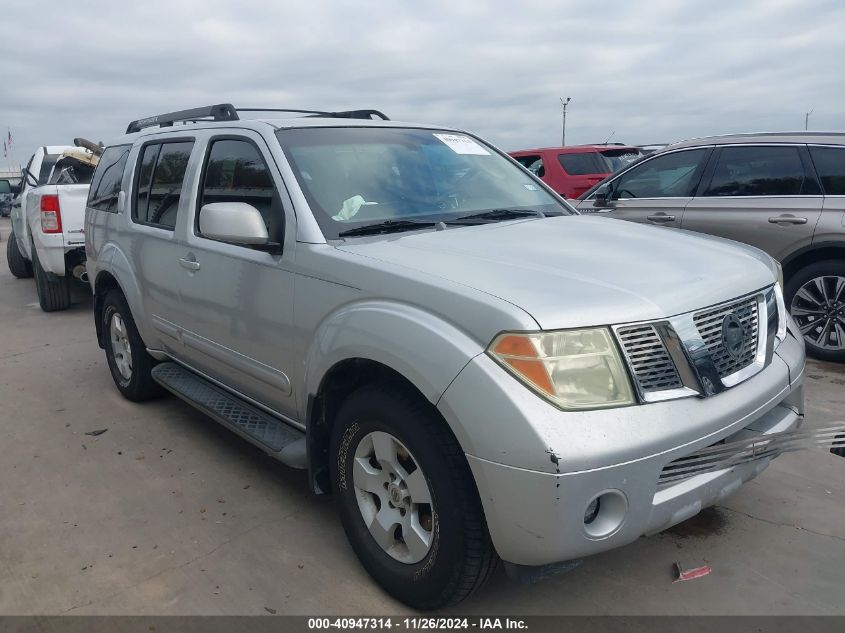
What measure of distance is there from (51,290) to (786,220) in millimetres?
7809

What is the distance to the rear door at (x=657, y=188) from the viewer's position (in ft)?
20.9

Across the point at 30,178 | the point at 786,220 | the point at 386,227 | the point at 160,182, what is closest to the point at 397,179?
the point at 386,227

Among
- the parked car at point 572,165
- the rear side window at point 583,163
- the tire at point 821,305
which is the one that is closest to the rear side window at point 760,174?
the tire at point 821,305

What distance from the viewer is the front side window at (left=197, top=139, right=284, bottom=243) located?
10.4ft

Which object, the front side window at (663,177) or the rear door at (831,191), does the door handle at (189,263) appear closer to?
the front side window at (663,177)

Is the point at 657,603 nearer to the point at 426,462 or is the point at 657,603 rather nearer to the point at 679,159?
the point at 426,462

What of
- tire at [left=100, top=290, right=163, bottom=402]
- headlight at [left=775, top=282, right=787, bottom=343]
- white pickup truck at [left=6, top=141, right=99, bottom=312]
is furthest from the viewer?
white pickup truck at [left=6, top=141, right=99, bottom=312]

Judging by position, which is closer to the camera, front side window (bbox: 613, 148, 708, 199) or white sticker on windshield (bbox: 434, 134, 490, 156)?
white sticker on windshield (bbox: 434, 134, 490, 156)

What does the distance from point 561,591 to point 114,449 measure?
2.82m

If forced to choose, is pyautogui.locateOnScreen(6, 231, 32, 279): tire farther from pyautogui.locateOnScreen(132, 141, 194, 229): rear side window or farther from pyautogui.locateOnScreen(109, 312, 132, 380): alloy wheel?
pyautogui.locateOnScreen(132, 141, 194, 229): rear side window

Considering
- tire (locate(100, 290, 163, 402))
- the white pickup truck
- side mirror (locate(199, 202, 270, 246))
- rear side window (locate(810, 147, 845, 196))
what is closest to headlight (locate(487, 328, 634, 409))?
side mirror (locate(199, 202, 270, 246))

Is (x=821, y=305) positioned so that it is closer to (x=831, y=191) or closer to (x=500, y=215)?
(x=831, y=191)

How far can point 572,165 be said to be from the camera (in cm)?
1090

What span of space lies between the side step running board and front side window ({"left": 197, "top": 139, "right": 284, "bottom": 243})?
0.89 metres
